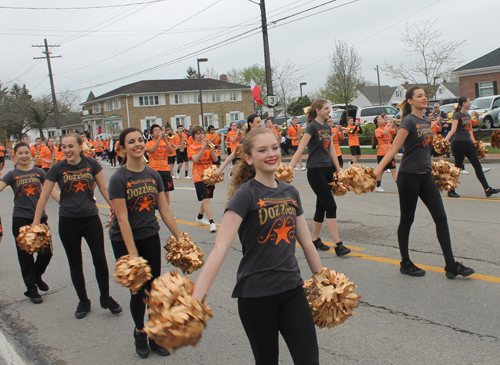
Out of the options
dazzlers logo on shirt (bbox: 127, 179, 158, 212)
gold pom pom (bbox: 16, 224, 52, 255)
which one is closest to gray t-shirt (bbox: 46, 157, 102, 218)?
gold pom pom (bbox: 16, 224, 52, 255)

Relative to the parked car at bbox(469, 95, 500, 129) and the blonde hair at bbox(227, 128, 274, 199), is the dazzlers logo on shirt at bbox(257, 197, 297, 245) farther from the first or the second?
the parked car at bbox(469, 95, 500, 129)

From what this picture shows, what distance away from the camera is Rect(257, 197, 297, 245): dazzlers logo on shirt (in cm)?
254

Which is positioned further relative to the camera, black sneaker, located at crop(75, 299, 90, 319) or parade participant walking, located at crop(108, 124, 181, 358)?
black sneaker, located at crop(75, 299, 90, 319)

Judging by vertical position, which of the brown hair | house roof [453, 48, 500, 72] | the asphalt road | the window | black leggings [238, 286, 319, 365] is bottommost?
the asphalt road

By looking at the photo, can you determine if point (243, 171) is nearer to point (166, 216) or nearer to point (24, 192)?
Answer: point (166, 216)

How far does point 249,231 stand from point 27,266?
3.91 meters

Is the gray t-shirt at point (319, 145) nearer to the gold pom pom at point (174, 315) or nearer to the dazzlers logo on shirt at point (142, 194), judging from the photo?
the dazzlers logo on shirt at point (142, 194)

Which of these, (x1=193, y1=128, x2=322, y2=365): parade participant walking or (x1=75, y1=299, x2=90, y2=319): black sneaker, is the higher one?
(x1=193, y1=128, x2=322, y2=365): parade participant walking

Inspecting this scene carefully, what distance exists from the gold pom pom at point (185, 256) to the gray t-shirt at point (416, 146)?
258 centimetres

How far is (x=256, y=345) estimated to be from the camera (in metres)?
2.50

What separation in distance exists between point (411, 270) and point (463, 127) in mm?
5365

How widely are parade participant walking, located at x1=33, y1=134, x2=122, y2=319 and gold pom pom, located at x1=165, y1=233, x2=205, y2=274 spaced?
123 centimetres

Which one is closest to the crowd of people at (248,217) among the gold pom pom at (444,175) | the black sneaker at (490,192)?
the gold pom pom at (444,175)

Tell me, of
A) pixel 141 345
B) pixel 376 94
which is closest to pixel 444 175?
pixel 141 345
